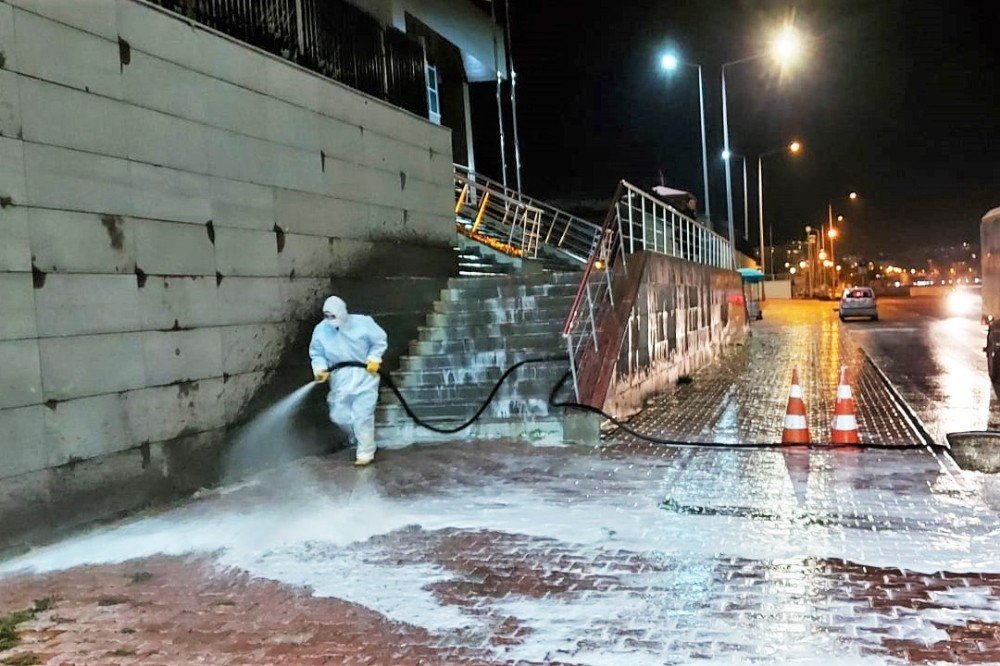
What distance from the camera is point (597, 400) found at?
27.5ft

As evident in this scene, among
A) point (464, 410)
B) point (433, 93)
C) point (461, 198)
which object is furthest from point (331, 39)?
point (433, 93)

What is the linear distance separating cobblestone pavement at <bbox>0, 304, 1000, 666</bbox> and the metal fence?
445cm

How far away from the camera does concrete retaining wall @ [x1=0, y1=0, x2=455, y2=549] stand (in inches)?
211

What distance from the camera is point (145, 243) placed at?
20.6 ft

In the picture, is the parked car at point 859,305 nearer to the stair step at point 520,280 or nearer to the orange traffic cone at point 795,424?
the stair step at point 520,280

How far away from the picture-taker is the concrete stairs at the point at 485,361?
28.5 feet

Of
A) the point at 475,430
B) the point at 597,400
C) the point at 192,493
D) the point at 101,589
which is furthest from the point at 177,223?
the point at 597,400

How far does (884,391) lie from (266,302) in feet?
29.6

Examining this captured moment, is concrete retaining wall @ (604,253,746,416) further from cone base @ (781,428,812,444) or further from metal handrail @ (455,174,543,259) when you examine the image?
metal handrail @ (455,174,543,259)

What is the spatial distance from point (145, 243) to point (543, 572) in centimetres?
411

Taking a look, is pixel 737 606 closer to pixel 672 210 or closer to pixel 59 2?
pixel 59 2

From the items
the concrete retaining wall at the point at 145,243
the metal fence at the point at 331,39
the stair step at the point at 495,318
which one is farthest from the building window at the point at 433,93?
the concrete retaining wall at the point at 145,243

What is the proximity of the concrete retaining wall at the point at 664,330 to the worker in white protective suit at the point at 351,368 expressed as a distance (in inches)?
105

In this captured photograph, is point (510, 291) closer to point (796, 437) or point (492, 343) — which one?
point (492, 343)
